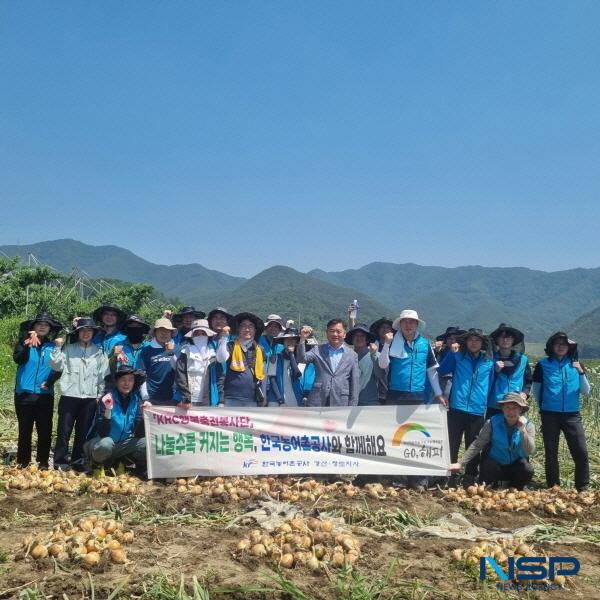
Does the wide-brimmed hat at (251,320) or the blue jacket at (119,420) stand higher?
the wide-brimmed hat at (251,320)

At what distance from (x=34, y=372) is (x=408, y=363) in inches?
177

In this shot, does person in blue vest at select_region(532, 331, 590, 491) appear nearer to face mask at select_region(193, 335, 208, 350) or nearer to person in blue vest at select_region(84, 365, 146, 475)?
face mask at select_region(193, 335, 208, 350)

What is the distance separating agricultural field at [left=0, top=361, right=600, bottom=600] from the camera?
383 centimetres

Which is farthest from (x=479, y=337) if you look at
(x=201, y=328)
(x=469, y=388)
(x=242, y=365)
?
(x=201, y=328)

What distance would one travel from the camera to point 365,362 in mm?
7484

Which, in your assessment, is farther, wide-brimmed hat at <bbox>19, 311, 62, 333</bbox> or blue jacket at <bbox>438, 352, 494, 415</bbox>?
wide-brimmed hat at <bbox>19, 311, 62, 333</bbox>

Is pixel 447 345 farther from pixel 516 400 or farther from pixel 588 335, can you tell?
pixel 588 335

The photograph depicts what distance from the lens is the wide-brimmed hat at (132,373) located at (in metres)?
6.74

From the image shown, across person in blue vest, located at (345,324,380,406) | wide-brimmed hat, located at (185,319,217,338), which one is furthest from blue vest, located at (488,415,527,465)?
wide-brimmed hat, located at (185,319,217,338)

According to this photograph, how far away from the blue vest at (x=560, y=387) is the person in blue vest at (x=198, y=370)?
4.00 m

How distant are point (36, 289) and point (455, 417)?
25.5m

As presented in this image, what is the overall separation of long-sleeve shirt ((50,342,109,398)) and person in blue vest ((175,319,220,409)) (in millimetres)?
1006

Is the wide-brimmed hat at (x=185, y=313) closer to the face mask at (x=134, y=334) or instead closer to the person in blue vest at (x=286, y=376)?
the face mask at (x=134, y=334)

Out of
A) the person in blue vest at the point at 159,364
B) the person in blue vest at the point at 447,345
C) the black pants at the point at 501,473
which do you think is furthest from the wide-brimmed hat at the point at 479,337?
the person in blue vest at the point at 159,364
